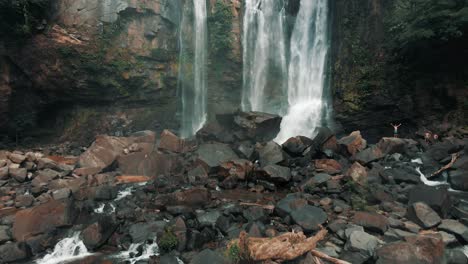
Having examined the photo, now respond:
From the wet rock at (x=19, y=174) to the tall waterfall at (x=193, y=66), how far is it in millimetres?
9129

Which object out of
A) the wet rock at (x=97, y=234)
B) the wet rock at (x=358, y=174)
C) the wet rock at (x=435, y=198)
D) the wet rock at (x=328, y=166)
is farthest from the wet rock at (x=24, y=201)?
the wet rock at (x=435, y=198)

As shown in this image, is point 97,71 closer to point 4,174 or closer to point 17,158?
point 17,158

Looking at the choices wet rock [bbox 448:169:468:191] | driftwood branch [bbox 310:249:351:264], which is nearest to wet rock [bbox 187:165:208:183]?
driftwood branch [bbox 310:249:351:264]

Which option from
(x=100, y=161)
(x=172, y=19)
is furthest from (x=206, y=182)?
(x=172, y=19)

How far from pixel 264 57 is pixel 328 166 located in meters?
10.5

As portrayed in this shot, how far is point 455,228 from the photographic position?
6949 mm

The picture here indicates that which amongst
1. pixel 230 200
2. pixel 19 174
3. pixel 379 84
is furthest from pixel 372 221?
pixel 19 174

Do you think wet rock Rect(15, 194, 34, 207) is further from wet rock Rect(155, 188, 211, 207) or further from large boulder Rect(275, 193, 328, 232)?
large boulder Rect(275, 193, 328, 232)

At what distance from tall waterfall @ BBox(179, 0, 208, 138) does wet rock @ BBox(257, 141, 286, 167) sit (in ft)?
24.9

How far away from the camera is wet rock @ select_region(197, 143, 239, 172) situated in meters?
12.4

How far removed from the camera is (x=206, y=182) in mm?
11562

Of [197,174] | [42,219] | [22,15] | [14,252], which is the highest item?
[22,15]

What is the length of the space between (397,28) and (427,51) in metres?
1.78

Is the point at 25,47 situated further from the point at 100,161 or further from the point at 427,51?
the point at 427,51
